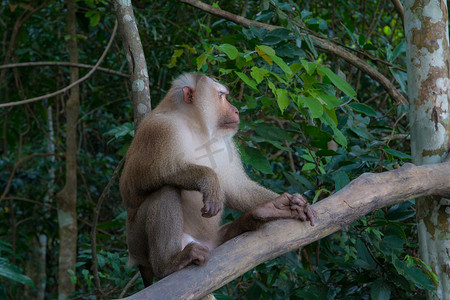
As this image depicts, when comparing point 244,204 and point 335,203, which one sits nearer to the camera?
point 335,203

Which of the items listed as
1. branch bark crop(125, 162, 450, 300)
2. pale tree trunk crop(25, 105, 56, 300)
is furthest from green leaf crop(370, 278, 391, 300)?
pale tree trunk crop(25, 105, 56, 300)

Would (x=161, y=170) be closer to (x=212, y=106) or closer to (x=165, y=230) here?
(x=165, y=230)

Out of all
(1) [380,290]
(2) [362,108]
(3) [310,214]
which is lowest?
(1) [380,290]

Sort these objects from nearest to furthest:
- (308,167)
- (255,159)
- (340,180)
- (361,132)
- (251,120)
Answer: (340,180)
(255,159)
(308,167)
(361,132)
(251,120)

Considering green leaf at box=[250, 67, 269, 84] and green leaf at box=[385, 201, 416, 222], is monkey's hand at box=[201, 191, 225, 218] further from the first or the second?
green leaf at box=[385, 201, 416, 222]

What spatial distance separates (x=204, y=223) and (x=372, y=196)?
108cm

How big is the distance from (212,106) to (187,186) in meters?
0.69

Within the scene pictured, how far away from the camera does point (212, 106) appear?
336 cm

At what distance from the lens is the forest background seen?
340 centimetres

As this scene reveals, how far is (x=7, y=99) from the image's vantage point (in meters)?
6.75

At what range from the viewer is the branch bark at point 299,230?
2.26 meters

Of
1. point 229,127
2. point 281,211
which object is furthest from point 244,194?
point 281,211

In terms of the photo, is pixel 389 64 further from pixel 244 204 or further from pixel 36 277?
pixel 36 277

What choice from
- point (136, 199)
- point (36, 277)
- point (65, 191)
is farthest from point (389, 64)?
point (36, 277)
